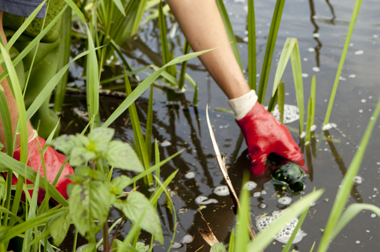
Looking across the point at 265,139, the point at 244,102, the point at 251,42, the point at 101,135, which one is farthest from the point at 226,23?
the point at 101,135

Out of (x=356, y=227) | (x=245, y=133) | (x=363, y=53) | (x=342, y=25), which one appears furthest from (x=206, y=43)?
(x=342, y=25)

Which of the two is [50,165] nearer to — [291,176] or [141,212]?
[141,212]

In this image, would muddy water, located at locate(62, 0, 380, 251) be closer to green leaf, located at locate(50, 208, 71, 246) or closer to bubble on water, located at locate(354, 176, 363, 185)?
bubble on water, located at locate(354, 176, 363, 185)

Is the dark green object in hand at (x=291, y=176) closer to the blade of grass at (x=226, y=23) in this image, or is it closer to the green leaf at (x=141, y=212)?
the blade of grass at (x=226, y=23)

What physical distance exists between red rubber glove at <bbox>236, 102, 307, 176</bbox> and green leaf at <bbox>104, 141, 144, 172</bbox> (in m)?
1.01

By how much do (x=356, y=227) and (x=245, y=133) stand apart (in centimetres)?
60

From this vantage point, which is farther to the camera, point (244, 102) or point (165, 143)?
point (165, 143)

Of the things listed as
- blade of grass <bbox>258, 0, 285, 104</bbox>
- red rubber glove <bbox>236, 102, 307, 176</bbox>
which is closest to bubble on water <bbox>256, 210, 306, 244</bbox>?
red rubber glove <bbox>236, 102, 307, 176</bbox>

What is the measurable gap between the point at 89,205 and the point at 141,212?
0.10 m

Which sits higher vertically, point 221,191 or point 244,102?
point 244,102

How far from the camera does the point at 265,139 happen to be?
158 cm

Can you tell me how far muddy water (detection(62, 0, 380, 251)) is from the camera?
1335 millimetres

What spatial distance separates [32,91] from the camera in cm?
162

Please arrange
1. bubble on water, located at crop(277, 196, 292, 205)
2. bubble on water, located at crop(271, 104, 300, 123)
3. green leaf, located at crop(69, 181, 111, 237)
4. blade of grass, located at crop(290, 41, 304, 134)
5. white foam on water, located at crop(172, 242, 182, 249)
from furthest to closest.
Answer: bubble on water, located at crop(271, 104, 300, 123) → blade of grass, located at crop(290, 41, 304, 134) → bubble on water, located at crop(277, 196, 292, 205) → white foam on water, located at crop(172, 242, 182, 249) → green leaf, located at crop(69, 181, 111, 237)
